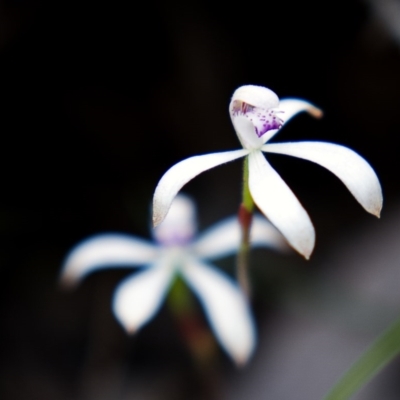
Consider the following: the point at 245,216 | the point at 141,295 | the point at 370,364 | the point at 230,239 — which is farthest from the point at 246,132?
the point at 230,239

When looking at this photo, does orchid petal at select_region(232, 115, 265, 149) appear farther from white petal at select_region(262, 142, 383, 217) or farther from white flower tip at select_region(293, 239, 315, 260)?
white flower tip at select_region(293, 239, 315, 260)

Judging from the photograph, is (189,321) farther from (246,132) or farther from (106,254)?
(246,132)

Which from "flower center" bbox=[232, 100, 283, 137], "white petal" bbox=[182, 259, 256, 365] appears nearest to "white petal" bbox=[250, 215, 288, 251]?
"white petal" bbox=[182, 259, 256, 365]

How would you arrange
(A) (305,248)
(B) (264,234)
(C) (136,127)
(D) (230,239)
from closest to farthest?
1. (A) (305,248)
2. (B) (264,234)
3. (D) (230,239)
4. (C) (136,127)

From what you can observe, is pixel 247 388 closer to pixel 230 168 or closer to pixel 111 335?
pixel 111 335

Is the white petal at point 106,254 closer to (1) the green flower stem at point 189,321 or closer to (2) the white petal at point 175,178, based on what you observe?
(1) the green flower stem at point 189,321
